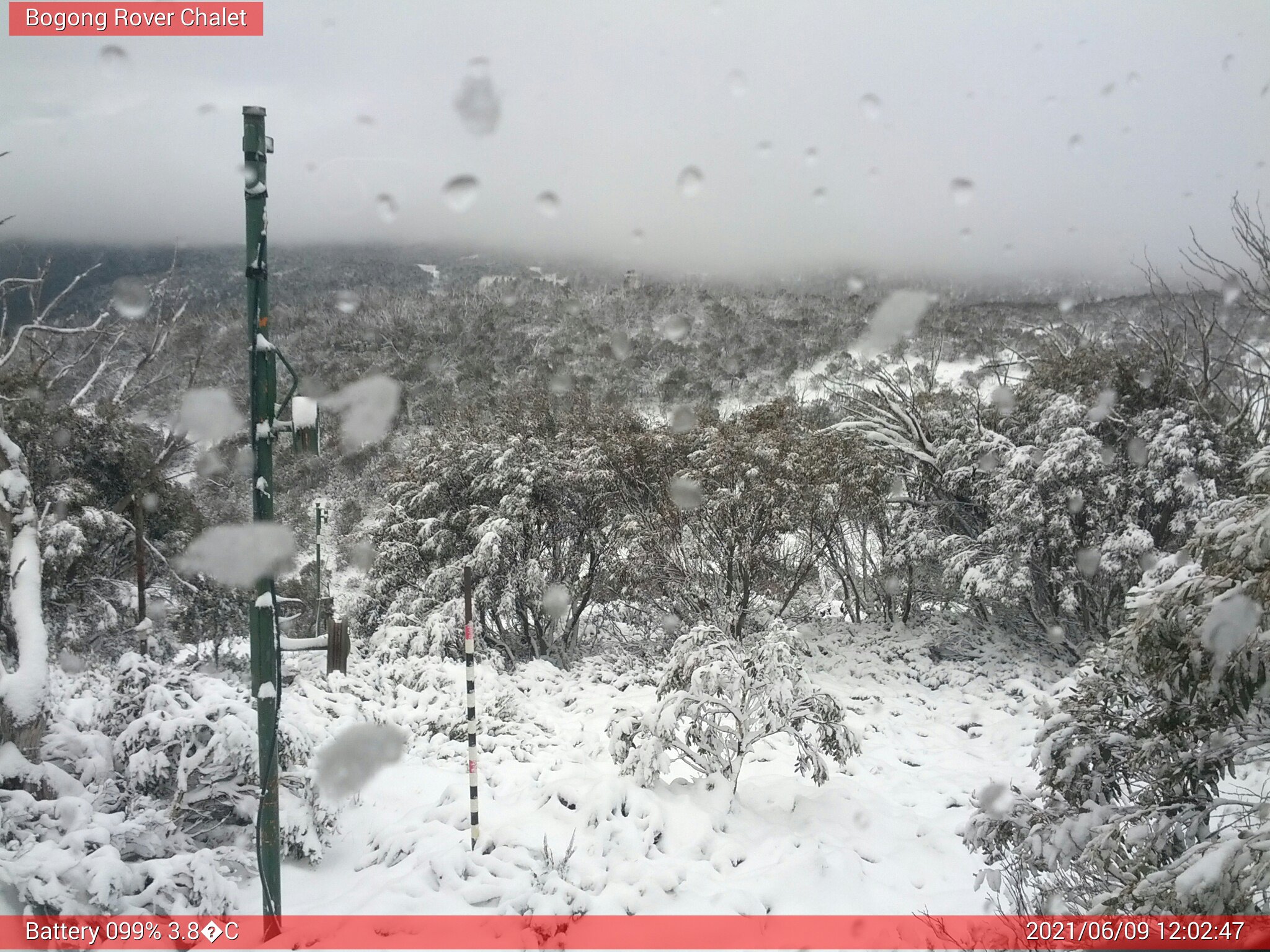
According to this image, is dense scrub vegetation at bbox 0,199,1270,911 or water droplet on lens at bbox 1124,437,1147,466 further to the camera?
water droplet on lens at bbox 1124,437,1147,466

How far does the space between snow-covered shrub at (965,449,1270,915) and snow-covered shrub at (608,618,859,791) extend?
145 cm

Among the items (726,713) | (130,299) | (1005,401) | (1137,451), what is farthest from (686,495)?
(130,299)

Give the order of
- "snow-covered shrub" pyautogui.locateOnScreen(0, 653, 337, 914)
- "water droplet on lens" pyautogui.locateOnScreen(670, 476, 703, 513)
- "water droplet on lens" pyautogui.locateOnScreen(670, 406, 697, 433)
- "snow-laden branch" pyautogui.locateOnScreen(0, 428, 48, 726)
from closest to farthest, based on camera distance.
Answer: "snow-covered shrub" pyautogui.locateOnScreen(0, 653, 337, 914) < "snow-laden branch" pyautogui.locateOnScreen(0, 428, 48, 726) < "water droplet on lens" pyautogui.locateOnScreen(670, 476, 703, 513) < "water droplet on lens" pyautogui.locateOnScreen(670, 406, 697, 433)

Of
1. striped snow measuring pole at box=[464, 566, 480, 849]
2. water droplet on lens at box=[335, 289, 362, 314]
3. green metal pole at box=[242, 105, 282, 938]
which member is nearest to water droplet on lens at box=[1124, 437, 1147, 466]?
striped snow measuring pole at box=[464, 566, 480, 849]

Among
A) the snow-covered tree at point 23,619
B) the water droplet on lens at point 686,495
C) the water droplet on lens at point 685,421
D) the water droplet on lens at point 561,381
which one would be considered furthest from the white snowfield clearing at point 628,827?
the water droplet on lens at point 561,381

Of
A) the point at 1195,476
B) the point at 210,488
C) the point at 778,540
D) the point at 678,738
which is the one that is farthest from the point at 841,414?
the point at 210,488

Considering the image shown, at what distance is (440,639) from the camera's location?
31.0ft

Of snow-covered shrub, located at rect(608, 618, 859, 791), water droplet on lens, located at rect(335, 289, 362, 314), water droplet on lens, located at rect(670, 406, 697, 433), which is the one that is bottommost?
snow-covered shrub, located at rect(608, 618, 859, 791)

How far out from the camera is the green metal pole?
10.6 feet

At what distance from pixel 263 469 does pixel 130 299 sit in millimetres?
3411

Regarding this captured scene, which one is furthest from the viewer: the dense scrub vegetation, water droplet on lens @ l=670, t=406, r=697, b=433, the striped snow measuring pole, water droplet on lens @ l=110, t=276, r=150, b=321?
water droplet on lens @ l=670, t=406, r=697, b=433

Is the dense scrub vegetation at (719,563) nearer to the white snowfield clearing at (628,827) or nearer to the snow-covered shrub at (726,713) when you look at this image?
the snow-covered shrub at (726,713)

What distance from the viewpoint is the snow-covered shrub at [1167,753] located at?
2520 mm

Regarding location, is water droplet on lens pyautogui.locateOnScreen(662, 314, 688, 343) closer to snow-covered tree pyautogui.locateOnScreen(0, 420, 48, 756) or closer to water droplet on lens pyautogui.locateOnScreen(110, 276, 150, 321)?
water droplet on lens pyautogui.locateOnScreen(110, 276, 150, 321)
